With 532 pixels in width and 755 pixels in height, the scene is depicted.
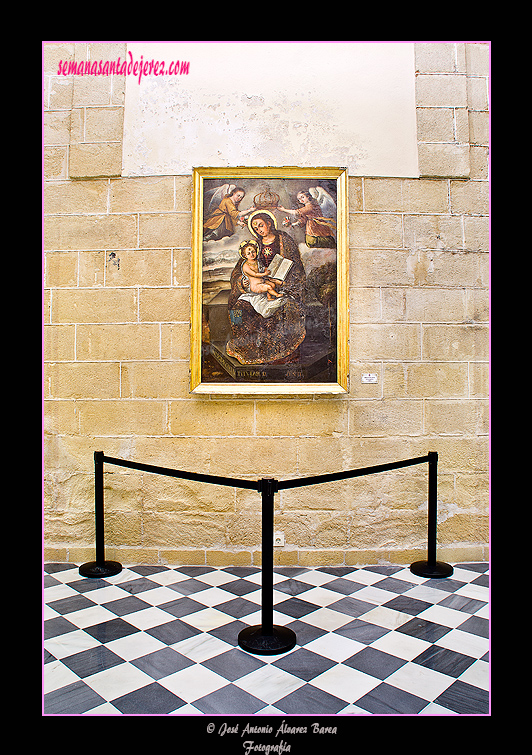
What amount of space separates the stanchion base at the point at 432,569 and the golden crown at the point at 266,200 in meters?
2.83

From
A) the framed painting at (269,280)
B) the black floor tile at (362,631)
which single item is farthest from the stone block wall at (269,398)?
the black floor tile at (362,631)

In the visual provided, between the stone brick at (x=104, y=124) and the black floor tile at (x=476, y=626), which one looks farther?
the stone brick at (x=104, y=124)

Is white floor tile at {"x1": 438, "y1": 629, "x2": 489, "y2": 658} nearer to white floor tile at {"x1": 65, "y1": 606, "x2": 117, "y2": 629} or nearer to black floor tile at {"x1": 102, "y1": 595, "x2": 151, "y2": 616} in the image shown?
black floor tile at {"x1": 102, "y1": 595, "x2": 151, "y2": 616}

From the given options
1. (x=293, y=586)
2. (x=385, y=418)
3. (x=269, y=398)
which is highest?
(x=269, y=398)

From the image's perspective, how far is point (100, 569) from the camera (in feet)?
11.8

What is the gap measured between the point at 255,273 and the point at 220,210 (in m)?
0.54

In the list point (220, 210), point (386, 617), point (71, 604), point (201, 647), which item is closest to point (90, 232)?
point (220, 210)

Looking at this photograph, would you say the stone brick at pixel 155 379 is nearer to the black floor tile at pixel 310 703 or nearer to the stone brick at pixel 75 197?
the stone brick at pixel 75 197

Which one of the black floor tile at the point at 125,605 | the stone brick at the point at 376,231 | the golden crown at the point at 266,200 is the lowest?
the black floor tile at the point at 125,605

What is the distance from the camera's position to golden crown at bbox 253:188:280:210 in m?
3.73

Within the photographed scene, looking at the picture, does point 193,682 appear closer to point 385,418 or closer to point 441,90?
point 385,418

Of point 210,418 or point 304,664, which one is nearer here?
point 304,664

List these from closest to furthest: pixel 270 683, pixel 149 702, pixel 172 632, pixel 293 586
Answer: pixel 149 702
pixel 270 683
pixel 172 632
pixel 293 586

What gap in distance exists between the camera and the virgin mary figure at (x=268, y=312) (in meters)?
3.70
